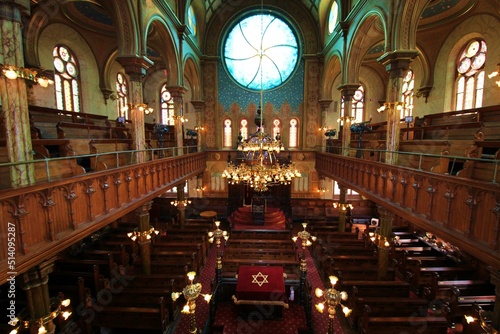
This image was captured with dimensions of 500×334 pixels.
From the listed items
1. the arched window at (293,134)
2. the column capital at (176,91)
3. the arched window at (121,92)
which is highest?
the arched window at (121,92)

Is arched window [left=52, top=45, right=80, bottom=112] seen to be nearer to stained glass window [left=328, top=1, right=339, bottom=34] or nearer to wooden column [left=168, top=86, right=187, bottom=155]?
wooden column [left=168, top=86, right=187, bottom=155]

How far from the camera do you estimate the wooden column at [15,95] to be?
193 inches

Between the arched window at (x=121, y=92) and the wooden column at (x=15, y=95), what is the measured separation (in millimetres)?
17039

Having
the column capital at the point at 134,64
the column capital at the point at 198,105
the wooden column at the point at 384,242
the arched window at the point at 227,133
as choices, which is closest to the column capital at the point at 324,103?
the arched window at the point at 227,133

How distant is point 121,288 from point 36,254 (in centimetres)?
502

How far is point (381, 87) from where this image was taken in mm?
22078

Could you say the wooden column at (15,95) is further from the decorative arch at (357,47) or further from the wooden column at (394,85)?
the decorative arch at (357,47)

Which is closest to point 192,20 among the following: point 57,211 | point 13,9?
point 13,9

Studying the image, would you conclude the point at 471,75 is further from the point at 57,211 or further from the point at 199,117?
the point at 57,211

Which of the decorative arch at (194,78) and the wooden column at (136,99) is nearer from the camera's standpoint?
the wooden column at (136,99)

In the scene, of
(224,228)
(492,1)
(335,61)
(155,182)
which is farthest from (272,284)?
(335,61)

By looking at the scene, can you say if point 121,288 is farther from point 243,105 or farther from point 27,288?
point 243,105

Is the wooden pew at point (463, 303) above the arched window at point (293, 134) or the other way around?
the other way around

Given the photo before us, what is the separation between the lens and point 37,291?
5641mm
